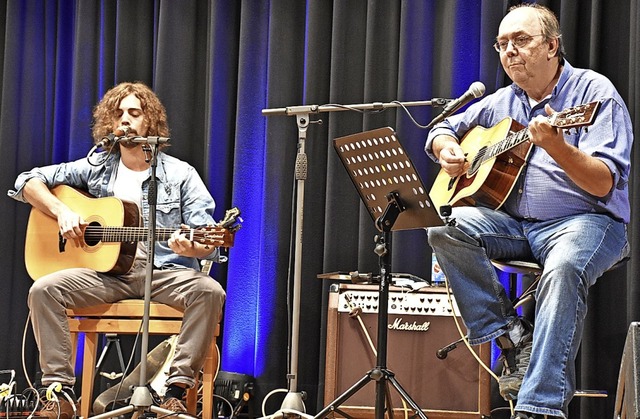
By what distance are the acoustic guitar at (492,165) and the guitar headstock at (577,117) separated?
0.77 feet

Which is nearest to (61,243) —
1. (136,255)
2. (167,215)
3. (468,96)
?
(136,255)

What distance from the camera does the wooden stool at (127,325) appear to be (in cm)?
372

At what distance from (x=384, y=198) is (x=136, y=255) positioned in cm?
145

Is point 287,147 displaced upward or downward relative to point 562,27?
downward

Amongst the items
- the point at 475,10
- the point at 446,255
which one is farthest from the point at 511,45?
the point at 475,10

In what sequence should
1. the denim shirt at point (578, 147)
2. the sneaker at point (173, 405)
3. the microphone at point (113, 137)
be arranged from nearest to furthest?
the denim shirt at point (578, 147), the sneaker at point (173, 405), the microphone at point (113, 137)

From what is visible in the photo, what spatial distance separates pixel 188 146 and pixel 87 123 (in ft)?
1.96

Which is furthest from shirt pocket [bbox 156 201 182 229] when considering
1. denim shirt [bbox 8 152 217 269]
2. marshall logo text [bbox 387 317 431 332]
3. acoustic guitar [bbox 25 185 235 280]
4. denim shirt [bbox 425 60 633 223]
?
denim shirt [bbox 425 60 633 223]

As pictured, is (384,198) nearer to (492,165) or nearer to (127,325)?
(492,165)

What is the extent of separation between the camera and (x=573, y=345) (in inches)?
103

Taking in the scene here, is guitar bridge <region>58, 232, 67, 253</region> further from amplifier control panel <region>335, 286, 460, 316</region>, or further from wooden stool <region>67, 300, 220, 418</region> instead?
amplifier control panel <region>335, 286, 460, 316</region>

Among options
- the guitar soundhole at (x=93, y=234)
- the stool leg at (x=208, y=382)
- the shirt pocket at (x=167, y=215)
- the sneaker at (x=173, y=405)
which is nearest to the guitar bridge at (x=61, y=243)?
the guitar soundhole at (x=93, y=234)

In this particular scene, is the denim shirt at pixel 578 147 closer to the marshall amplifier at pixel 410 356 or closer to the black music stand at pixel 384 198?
the black music stand at pixel 384 198

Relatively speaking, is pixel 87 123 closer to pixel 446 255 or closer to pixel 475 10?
pixel 475 10
